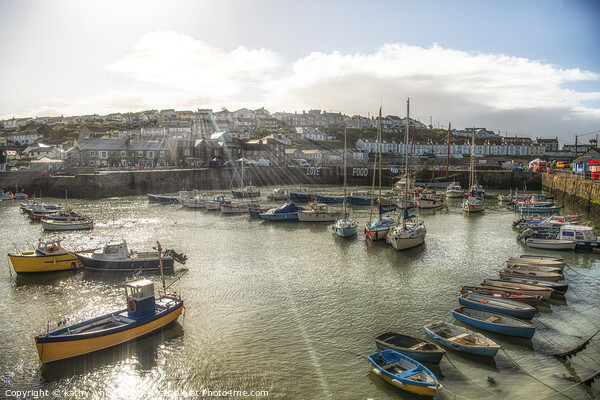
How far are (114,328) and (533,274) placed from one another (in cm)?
2072

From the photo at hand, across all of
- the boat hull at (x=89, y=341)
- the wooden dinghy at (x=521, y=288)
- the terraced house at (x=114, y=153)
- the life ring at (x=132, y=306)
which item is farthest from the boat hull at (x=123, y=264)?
the terraced house at (x=114, y=153)

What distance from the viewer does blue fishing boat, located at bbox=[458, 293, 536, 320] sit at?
16.8m

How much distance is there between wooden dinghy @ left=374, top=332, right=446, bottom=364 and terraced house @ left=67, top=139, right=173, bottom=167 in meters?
86.6

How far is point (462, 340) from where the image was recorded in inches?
573

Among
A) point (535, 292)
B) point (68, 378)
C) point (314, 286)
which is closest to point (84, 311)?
point (68, 378)

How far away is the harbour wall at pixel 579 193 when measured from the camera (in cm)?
4291

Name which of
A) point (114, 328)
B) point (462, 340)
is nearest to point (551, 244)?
point (462, 340)

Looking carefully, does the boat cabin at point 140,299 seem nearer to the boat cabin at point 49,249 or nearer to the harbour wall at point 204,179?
the boat cabin at point 49,249

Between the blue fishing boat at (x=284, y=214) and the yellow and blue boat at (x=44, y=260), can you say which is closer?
the yellow and blue boat at (x=44, y=260)

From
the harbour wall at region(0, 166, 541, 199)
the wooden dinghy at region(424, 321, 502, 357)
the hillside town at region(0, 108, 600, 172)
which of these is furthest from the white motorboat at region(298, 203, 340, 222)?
the harbour wall at region(0, 166, 541, 199)

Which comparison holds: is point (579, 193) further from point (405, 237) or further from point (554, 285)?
point (554, 285)

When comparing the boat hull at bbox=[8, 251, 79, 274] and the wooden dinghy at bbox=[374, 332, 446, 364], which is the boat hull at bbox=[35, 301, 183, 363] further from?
the boat hull at bbox=[8, 251, 79, 274]

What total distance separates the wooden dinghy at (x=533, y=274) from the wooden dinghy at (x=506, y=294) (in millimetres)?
3396

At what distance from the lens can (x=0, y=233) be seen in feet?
121
